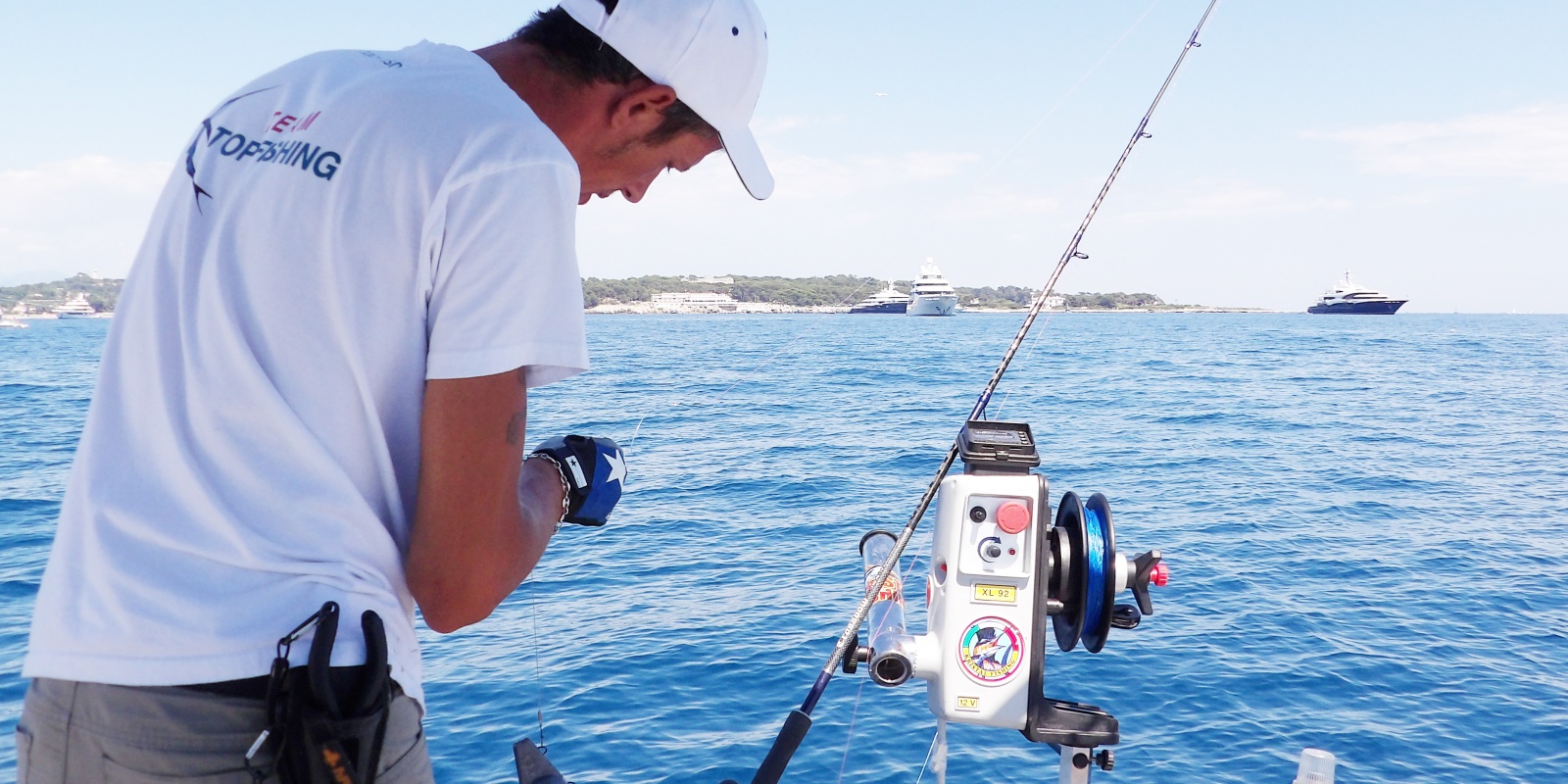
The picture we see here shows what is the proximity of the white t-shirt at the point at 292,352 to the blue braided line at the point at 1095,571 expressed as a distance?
5.29 feet

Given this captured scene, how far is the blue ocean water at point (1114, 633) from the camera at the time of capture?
520 cm

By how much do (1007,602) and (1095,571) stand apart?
0.20 metres

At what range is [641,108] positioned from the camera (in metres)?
1.14

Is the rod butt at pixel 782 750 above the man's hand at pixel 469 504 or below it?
below

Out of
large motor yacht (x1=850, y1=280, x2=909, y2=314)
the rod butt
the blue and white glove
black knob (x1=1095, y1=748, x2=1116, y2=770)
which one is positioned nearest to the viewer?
the blue and white glove

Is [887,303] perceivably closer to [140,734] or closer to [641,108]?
[641,108]

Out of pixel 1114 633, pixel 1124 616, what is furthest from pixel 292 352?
pixel 1114 633

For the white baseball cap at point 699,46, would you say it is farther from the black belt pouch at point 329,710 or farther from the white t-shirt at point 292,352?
the black belt pouch at point 329,710

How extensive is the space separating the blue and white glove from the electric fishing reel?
1.12 m

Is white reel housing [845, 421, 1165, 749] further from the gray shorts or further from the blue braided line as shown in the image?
the gray shorts

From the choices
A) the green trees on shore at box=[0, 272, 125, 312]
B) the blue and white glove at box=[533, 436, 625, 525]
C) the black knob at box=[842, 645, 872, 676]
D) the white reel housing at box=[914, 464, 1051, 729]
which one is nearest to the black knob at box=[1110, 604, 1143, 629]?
the white reel housing at box=[914, 464, 1051, 729]

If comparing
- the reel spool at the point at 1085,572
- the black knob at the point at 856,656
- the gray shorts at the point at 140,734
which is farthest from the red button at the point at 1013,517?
the gray shorts at the point at 140,734

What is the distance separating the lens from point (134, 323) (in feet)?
3.15

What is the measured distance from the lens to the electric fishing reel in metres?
2.23
